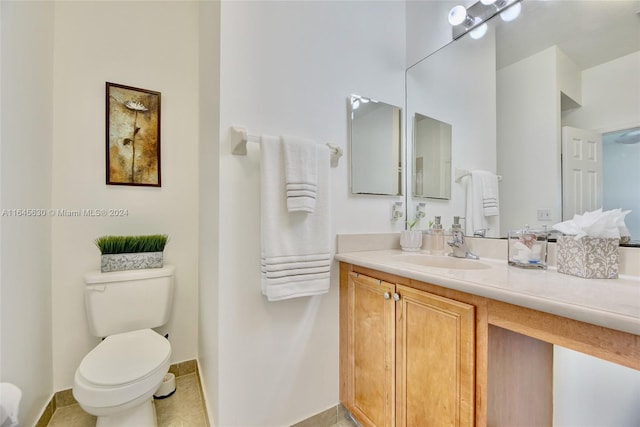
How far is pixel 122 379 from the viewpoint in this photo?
3.59 ft

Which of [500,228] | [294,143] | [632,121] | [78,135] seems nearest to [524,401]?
[500,228]

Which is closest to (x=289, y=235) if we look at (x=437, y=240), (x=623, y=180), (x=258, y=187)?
(x=258, y=187)

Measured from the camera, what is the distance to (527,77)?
1223 mm

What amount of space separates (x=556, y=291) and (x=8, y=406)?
153 cm

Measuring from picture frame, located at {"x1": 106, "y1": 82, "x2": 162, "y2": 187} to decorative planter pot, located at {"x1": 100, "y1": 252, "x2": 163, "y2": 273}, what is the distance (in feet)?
1.49

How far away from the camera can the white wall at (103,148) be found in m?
1.49

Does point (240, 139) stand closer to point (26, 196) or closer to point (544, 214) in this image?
point (26, 196)

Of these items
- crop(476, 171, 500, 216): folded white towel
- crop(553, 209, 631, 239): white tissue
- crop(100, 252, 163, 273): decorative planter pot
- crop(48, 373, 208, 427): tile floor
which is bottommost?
crop(48, 373, 208, 427): tile floor

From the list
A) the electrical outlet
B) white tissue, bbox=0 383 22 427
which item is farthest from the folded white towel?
white tissue, bbox=0 383 22 427

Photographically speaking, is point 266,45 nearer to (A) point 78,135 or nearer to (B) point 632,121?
(A) point 78,135

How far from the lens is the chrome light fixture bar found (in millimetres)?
1285

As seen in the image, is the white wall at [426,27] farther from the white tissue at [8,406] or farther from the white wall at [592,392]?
the white tissue at [8,406]

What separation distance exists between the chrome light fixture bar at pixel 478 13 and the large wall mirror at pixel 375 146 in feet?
1.74

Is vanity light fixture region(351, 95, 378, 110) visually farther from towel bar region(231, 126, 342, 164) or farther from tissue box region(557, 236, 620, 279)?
tissue box region(557, 236, 620, 279)
